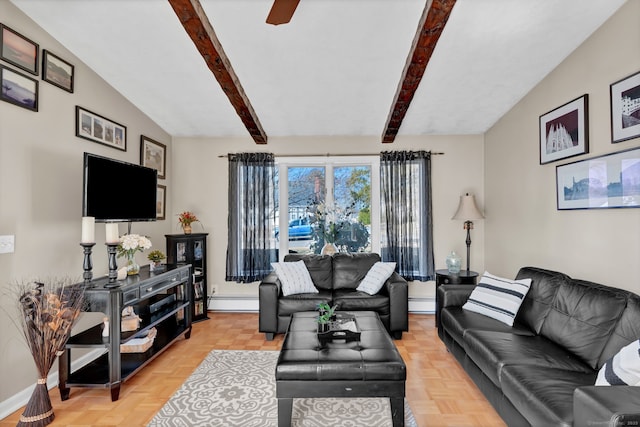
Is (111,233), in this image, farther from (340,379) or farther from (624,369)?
(624,369)

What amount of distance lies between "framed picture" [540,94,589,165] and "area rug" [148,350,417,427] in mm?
2538

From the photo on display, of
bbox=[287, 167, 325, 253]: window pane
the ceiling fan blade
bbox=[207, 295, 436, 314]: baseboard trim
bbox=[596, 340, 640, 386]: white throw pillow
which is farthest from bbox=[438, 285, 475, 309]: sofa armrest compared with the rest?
the ceiling fan blade

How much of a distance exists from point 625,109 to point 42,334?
13.9 ft

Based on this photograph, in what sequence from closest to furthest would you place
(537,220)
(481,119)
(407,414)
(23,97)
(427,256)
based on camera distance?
(407,414), (23,97), (537,220), (481,119), (427,256)

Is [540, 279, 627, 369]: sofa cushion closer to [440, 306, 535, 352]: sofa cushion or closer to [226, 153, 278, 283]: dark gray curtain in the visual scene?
[440, 306, 535, 352]: sofa cushion

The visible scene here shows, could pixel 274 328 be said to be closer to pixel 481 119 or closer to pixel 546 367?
pixel 546 367

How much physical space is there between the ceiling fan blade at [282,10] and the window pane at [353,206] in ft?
8.92

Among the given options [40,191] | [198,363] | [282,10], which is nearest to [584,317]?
[282,10]

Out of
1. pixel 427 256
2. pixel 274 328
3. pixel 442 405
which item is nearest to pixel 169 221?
pixel 274 328

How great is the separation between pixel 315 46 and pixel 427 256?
2.99m

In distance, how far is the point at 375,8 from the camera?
2480 mm

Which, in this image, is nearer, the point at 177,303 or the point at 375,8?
the point at 375,8

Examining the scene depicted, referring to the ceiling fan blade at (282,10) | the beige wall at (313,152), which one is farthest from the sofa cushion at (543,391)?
the beige wall at (313,152)

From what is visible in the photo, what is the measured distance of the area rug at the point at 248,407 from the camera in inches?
85.6
